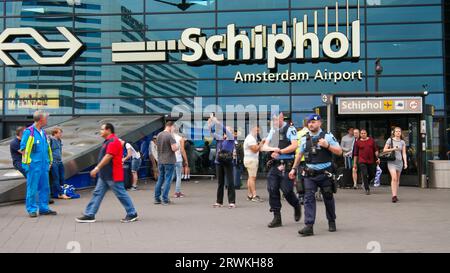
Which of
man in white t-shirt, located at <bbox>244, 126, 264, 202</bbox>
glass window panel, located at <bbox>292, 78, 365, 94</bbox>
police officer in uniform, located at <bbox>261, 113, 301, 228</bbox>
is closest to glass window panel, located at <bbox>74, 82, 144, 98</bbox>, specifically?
glass window panel, located at <bbox>292, 78, 365, 94</bbox>

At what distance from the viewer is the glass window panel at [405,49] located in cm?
2108

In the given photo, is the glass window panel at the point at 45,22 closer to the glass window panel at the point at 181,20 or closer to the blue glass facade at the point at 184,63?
the blue glass facade at the point at 184,63

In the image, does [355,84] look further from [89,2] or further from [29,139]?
[29,139]

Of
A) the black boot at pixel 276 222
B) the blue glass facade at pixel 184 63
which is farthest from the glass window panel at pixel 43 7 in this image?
the black boot at pixel 276 222

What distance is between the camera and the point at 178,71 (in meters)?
21.8

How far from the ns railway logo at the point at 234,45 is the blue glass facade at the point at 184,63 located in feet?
1.06

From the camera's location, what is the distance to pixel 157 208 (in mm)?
10719

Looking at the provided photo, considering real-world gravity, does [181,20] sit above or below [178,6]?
below

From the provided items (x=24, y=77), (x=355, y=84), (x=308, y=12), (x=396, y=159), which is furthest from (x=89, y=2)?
(x=396, y=159)

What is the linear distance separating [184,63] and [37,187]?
13107mm

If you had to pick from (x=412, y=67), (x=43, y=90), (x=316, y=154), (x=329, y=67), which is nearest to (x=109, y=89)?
(x=43, y=90)

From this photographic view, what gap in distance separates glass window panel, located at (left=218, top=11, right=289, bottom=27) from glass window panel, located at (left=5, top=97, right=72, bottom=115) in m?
7.03

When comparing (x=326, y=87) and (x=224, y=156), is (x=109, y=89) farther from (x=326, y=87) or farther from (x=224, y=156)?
(x=224, y=156)

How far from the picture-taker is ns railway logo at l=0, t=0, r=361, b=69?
20938 millimetres
